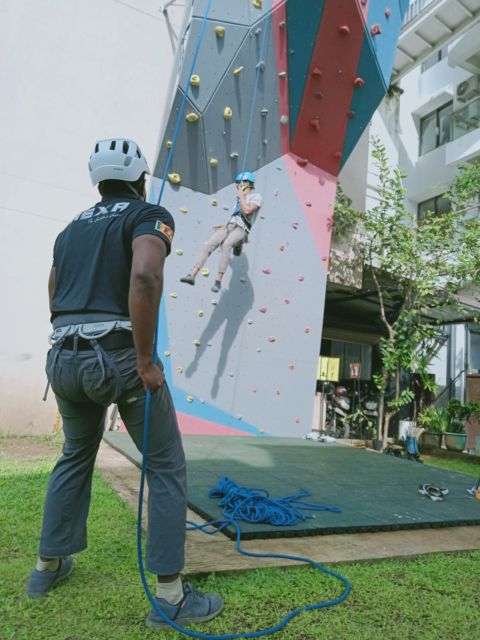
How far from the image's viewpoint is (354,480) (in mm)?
3479

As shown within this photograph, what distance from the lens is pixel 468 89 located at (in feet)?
38.8

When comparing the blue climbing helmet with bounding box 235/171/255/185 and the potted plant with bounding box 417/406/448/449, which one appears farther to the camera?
the potted plant with bounding box 417/406/448/449

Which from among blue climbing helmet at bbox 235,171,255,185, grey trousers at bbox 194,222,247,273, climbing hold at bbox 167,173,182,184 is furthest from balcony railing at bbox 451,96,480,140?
climbing hold at bbox 167,173,182,184

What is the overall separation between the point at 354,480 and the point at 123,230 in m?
2.70

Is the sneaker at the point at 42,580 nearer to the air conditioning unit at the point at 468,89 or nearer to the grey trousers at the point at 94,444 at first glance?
the grey trousers at the point at 94,444

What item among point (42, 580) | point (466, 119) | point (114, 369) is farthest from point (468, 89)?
point (42, 580)

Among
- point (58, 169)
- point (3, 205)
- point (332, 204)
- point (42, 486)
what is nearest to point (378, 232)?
point (332, 204)

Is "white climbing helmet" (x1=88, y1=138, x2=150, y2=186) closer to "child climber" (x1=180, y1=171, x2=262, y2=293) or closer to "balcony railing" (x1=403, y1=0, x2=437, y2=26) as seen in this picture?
"child climber" (x1=180, y1=171, x2=262, y2=293)

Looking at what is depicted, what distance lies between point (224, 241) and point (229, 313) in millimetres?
820

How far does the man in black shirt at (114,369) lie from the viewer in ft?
4.75

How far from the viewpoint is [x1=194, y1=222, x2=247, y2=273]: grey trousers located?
516 cm

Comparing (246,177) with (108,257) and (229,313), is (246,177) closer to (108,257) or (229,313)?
(229,313)

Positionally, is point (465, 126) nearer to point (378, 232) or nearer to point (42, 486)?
point (378, 232)

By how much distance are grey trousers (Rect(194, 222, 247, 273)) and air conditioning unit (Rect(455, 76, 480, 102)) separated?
32.1 feet
